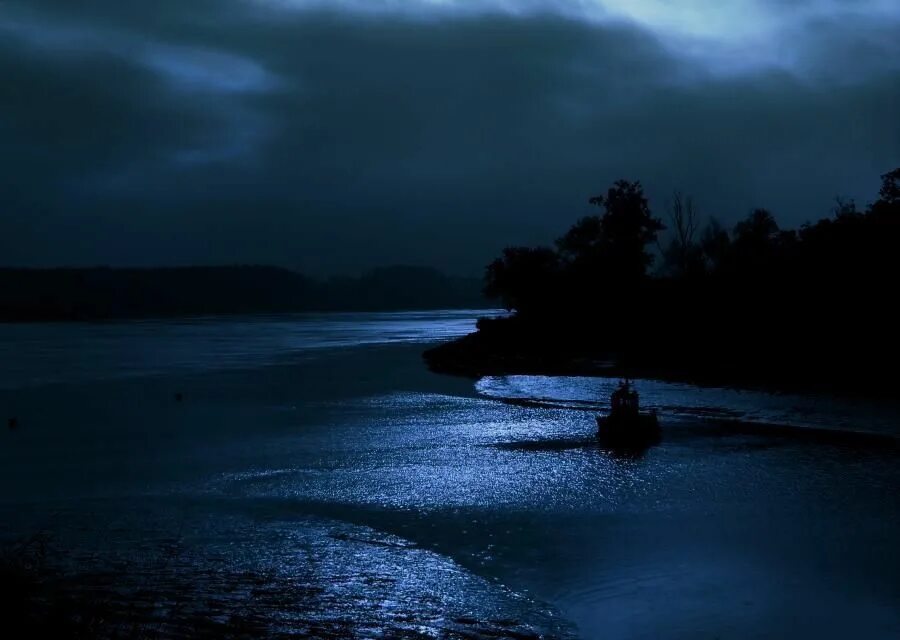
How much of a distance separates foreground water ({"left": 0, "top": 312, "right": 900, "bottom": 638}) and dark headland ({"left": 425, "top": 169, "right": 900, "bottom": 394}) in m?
11.2

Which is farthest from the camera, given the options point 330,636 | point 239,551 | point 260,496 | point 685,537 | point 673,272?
point 673,272

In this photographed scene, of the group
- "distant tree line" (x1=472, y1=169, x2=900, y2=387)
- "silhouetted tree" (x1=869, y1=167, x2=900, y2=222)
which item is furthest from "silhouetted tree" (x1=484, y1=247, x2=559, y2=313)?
"silhouetted tree" (x1=869, y1=167, x2=900, y2=222)

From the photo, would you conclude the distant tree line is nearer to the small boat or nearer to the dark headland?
the dark headland

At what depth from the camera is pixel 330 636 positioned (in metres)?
12.4

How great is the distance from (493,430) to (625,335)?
40.8 m

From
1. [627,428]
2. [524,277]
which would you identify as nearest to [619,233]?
[524,277]

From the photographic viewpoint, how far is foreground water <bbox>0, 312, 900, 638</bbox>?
46.4ft

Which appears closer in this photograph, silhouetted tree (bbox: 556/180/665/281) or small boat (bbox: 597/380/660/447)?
small boat (bbox: 597/380/660/447)

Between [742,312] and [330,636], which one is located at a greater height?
[742,312]

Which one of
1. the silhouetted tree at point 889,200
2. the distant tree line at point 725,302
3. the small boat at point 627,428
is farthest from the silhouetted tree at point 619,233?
the small boat at point 627,428

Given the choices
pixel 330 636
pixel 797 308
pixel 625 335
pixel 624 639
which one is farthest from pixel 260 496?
pixel 625 335

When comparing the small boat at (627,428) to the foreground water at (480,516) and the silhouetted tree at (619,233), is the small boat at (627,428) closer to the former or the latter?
the foreground water at (480,516)

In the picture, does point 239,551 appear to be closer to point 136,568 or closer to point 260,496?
point 136,568

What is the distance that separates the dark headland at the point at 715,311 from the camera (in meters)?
51.7
